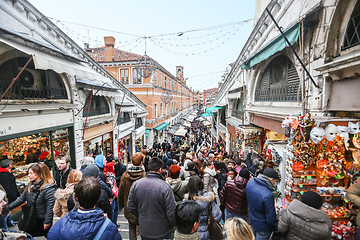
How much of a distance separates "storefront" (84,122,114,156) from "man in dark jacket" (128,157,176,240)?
22.6 ft

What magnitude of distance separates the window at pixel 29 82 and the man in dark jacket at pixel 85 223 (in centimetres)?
481

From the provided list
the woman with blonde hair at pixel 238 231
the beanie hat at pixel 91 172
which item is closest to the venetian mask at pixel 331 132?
the woman with blonde hair at pixel 238 231

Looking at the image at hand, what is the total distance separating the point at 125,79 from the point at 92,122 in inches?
505

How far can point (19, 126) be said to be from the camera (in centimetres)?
523

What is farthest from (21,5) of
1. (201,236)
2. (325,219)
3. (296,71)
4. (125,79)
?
(125,79)

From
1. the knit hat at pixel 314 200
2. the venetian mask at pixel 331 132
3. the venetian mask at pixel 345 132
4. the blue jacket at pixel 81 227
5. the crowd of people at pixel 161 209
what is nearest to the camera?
the blue jacket at pixel 81 227

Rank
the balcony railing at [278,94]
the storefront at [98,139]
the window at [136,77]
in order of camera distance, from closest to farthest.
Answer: the balcony railing at [278,94]
the storefront at [98,139]
the window at [136,77]

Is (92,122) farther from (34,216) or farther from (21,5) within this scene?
(34,216)

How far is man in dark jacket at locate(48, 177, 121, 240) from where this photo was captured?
172 centimetres

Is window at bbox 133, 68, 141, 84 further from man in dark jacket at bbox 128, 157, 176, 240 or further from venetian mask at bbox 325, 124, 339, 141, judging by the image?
venetian mask at bbox 325, 124, 339, 141

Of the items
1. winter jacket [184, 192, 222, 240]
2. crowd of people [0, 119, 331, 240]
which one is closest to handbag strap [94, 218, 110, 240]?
crowd of people [0, 119, 331, 240]

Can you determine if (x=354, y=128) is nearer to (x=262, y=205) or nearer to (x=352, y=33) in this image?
(x=352, y=33)

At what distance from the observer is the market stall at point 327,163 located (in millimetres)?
3379

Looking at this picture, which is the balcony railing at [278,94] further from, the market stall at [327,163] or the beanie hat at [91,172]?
the beanie hat at [91,172]
